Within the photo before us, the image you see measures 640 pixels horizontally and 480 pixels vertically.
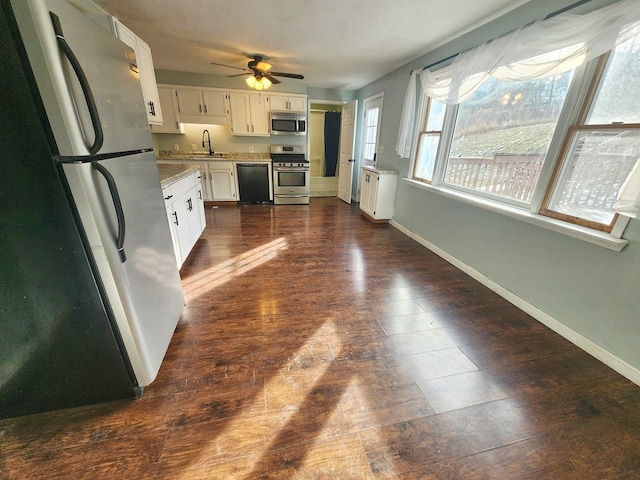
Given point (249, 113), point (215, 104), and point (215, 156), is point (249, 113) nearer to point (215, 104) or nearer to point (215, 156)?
point (215, 104)

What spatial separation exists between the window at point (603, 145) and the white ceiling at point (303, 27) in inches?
37.6

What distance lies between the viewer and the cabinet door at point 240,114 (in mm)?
4887

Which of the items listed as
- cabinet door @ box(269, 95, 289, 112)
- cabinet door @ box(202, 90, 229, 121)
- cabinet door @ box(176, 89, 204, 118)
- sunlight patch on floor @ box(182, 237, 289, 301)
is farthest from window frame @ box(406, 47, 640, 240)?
cabinet door @ box(176, 89, 204, 118)

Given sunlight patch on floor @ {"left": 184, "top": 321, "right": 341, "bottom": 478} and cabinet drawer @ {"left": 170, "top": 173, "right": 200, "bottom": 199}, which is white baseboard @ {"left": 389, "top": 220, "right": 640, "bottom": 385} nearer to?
sunlight patch on floor @ {"left": 184, "top": 321, "right": 341, "bottom": 478}

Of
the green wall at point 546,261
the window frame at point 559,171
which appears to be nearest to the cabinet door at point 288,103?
the green wall at point 546,261

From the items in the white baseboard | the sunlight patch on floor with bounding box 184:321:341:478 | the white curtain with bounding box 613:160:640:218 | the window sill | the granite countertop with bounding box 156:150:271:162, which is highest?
the white curtain with bounding box 613:160:640:218

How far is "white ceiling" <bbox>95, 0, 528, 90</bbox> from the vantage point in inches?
84.3

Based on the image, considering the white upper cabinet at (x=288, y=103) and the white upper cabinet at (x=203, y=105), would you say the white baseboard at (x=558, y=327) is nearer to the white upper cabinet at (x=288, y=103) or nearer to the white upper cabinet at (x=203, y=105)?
the white upper cabinet at (x=288, y=103)

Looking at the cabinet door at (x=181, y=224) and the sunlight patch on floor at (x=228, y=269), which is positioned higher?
the cabinet door at (x=181, y=224)

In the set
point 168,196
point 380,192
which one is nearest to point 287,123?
point 380,192

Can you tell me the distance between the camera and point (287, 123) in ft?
16.8

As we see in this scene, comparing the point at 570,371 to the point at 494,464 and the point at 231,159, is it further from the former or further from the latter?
the point at 231,159

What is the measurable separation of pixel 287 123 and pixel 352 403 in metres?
5.04

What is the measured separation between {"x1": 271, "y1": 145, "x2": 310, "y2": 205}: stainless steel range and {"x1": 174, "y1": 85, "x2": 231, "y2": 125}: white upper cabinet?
1140 millimetres
